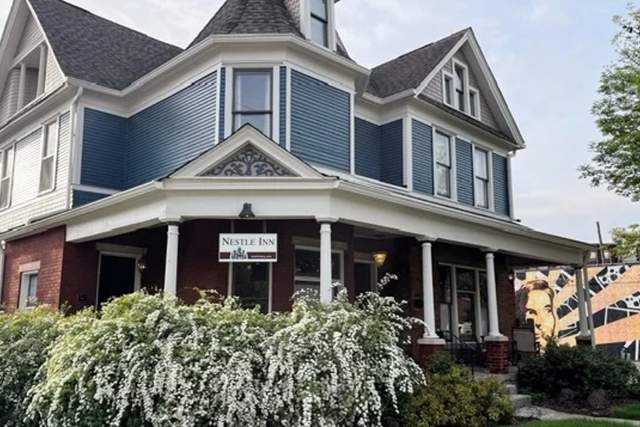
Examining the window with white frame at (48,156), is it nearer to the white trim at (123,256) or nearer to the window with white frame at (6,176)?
the window with white frame at (6,176)

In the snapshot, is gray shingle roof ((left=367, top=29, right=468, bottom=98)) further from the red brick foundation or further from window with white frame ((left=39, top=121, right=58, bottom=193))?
window with white frame ((left=39, top=121, right=58, bottom=193))

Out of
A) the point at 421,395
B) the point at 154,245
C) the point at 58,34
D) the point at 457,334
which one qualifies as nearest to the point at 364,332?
the point at 421,395

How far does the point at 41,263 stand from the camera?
40.3ft

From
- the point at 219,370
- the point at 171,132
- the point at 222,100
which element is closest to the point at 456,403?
the point at 219,370

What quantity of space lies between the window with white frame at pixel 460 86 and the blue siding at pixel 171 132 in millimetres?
7658

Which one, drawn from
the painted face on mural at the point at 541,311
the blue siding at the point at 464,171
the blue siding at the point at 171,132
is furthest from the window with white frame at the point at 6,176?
the painted face on mural at the point at 541,311

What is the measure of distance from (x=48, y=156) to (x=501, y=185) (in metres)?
12.5

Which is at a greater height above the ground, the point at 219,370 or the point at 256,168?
the point at 256,168

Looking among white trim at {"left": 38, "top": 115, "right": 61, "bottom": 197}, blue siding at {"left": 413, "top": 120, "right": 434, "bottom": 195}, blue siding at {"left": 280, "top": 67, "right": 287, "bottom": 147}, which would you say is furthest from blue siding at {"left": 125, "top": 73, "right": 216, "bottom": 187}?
blue siding at {"left": 413, "top": 120, "right": 434, "bottom": 195}

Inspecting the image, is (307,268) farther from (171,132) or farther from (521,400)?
(521,400)

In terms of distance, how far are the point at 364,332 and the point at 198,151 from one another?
5963 mm

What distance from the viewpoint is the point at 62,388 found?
671 centimetres

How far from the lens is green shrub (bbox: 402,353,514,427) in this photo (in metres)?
7.83

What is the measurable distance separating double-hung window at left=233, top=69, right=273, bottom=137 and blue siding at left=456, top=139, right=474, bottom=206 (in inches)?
254
